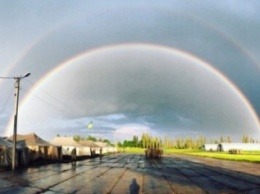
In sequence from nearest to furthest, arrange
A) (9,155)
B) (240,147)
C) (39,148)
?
(9,155) → (39,148) → (240,147)

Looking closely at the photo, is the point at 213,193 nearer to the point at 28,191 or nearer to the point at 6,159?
the point at 28,191

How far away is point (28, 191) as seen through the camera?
64.6ft

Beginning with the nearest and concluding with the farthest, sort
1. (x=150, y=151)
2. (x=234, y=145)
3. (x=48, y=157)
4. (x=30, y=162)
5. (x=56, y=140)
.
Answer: (x=30, y=162) → (x=48, y=157) → (x=150, y=151) → (x=56, y=140) → (x=234, y=145)

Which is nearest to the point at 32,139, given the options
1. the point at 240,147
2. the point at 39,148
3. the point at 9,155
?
the point at 39,148

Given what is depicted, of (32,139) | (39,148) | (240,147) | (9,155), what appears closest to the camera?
(9,155)

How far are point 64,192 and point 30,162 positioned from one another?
31.2 meters

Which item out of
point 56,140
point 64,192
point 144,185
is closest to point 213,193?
point 144,185

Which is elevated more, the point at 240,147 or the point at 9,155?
the point at 240,147

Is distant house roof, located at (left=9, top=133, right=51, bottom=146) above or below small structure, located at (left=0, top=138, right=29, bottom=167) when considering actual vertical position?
above

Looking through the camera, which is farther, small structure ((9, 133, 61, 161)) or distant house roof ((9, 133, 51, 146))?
distant house roof ((9, 133, 51, 146))

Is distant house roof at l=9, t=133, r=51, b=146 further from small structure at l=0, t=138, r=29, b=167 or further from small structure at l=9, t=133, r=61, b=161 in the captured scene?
small structure at l=0, t=138, r=29, b=167

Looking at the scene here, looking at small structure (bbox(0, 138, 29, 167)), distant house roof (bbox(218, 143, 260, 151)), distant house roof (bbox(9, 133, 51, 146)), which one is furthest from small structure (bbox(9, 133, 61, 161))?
distant house roof (bbox(218, 143, 260, 151))

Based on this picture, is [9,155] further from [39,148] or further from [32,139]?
[32,139]

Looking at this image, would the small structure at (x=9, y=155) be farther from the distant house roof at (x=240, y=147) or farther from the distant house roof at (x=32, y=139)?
the distant house roof at (x=240, y=147)
